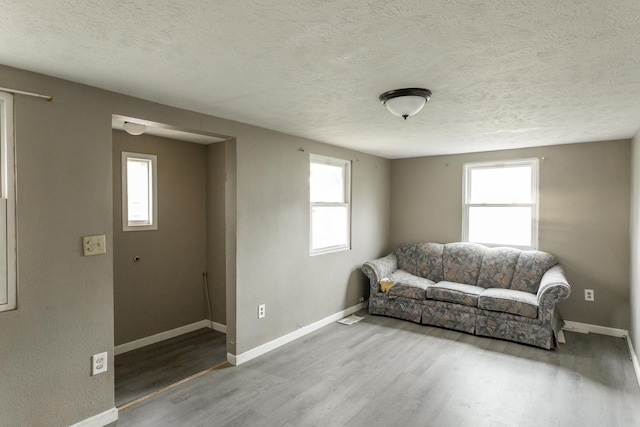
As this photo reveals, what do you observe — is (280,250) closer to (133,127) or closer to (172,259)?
(172,259)

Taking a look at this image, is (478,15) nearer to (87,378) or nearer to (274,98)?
(274,98)

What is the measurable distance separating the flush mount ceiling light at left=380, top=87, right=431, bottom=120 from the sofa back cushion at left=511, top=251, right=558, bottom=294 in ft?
9.83

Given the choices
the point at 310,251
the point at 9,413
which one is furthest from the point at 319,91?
the point at 9,413

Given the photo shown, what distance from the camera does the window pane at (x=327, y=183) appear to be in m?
4.39

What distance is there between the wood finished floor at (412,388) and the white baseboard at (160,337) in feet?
3.84

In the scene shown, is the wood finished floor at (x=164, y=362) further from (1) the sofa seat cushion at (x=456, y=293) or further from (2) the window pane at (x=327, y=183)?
(1) the sofa seat cushion at (x=456, y=293)

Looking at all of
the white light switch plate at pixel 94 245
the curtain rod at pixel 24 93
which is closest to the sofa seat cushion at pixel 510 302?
the white light switch plate at pixel 94 245

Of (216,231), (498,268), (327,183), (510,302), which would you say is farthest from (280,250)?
(498,268)

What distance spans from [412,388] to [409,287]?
175cm

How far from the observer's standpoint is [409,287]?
15.0 feet

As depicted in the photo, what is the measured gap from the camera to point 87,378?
2355 millimetres

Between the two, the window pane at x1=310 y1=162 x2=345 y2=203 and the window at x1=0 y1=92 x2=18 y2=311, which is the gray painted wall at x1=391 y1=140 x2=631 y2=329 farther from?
the window at x1=0 y1=92 x2=18 y2=311

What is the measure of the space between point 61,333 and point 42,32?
172 cm

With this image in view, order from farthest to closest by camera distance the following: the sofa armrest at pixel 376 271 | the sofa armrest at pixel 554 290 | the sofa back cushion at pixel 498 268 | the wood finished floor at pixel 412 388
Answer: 1. the sofa armrest at pixel 376 271
2. the sofa back cushion at pixel 498 268
3. the sofa armrest at pixel 554 290
4. the wood finished floor at pixel 412 388
